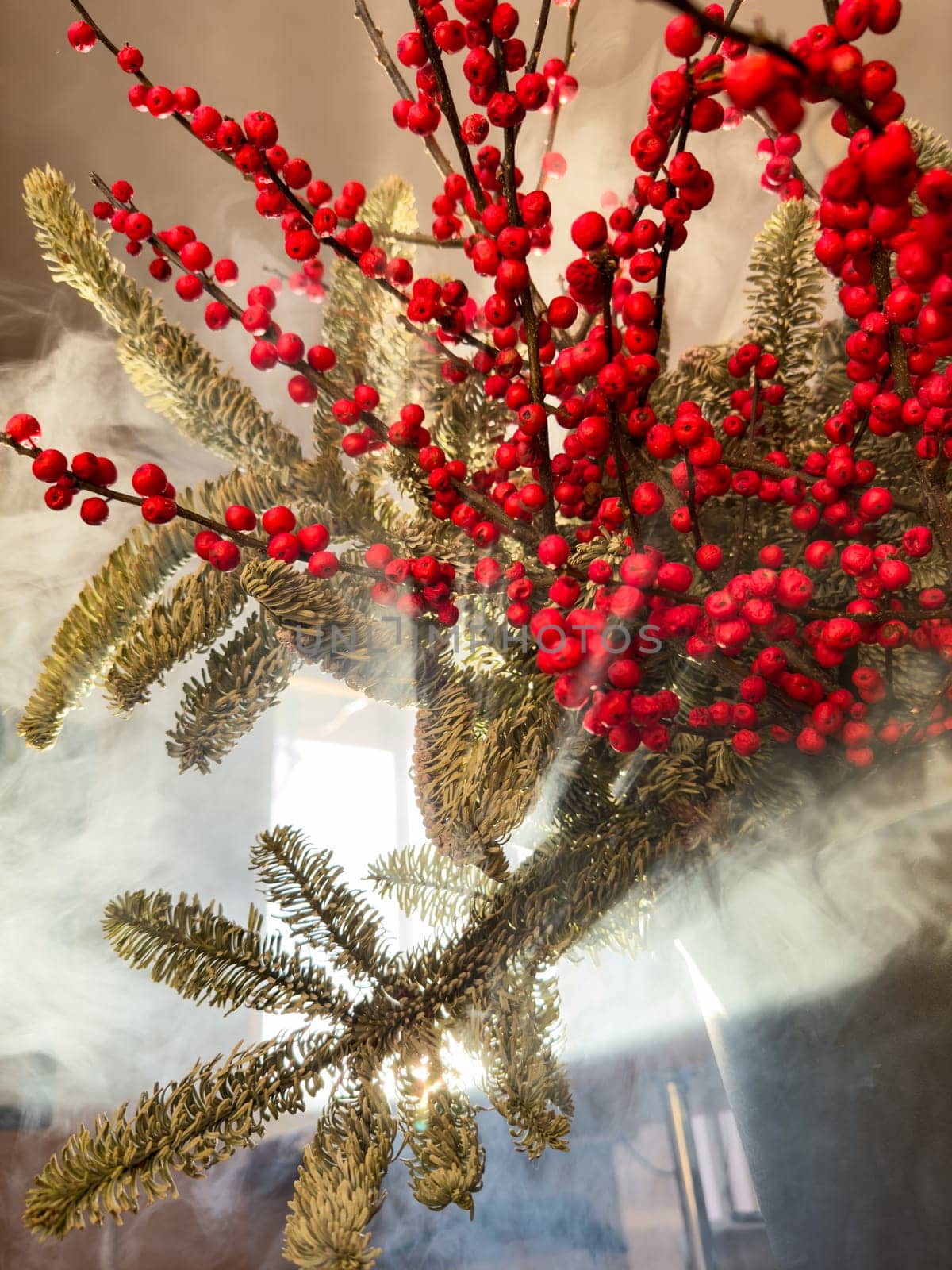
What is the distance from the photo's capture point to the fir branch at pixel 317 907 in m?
0.29

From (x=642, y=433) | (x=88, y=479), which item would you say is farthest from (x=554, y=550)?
(x=88, y=479)

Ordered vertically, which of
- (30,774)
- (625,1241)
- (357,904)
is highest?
(30,774)

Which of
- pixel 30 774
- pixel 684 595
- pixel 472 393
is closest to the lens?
pixel 684 595

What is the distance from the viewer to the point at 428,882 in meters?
0.33

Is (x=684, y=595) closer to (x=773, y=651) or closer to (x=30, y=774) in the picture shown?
(x=773, y=651)

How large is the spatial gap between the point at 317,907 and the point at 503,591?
5.0 inches

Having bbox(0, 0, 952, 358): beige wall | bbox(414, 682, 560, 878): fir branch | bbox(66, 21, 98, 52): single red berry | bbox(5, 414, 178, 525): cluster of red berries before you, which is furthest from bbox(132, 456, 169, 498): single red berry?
bbox(0, 0, 952, 358): beige wall

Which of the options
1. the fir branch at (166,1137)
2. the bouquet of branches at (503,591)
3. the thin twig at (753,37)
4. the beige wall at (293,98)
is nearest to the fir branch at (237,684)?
the bouquet of branches at (503,591)

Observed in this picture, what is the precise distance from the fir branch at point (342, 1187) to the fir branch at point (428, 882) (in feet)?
0.23

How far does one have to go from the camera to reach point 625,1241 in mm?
356

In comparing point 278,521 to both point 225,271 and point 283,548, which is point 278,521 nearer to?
point 283,548

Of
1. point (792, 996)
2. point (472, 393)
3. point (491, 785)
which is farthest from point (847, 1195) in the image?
point (472, 393)

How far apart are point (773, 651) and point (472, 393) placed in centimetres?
18

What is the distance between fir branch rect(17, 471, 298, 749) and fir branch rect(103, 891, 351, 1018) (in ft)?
0.23
